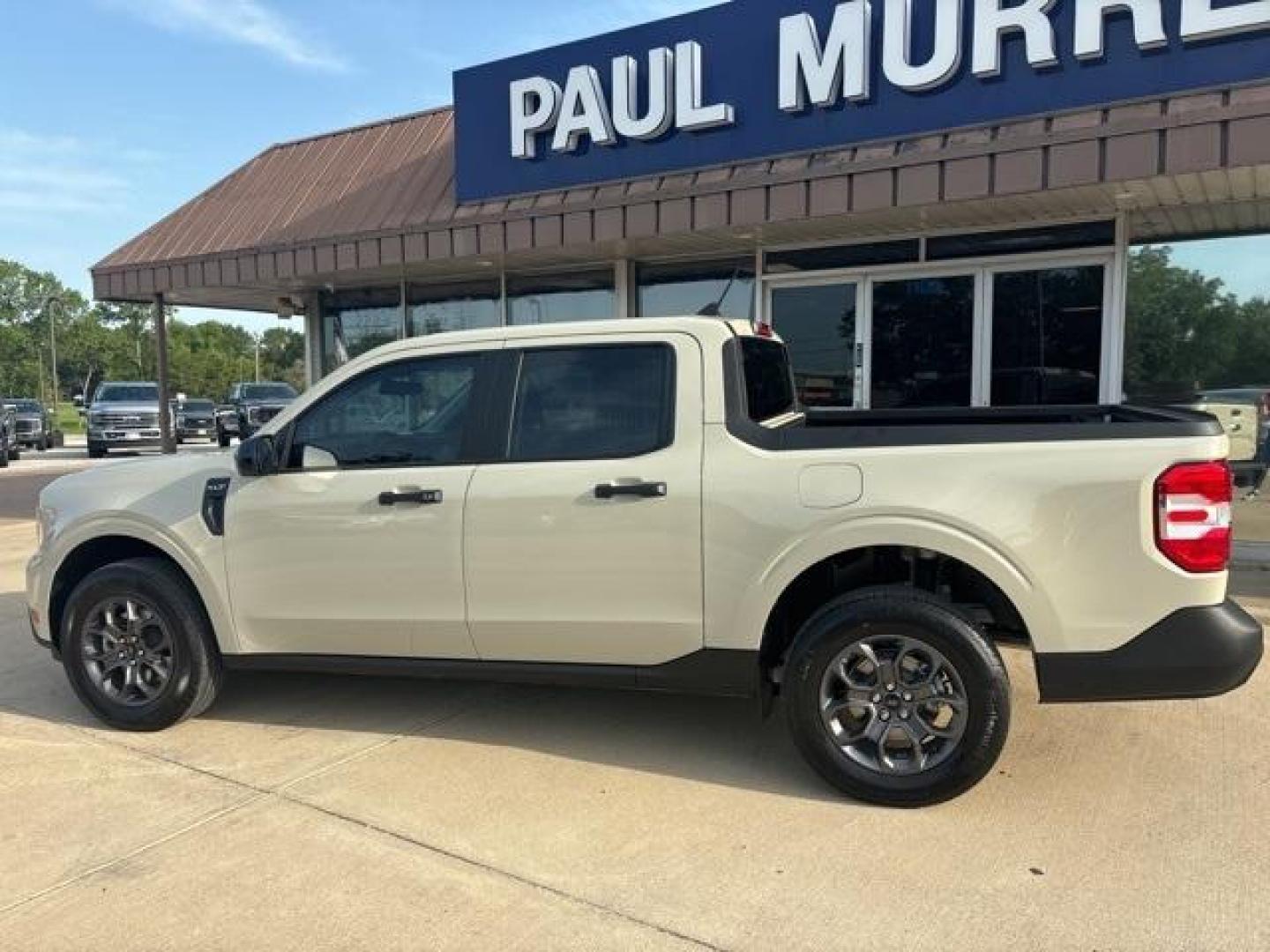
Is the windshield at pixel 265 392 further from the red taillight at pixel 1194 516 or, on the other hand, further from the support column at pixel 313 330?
the red taillight at pixel 1194 516

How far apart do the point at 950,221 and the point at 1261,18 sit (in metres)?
2.60

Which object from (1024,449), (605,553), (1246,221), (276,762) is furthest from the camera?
(1246,221)

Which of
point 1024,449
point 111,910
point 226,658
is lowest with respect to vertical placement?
point 111,910

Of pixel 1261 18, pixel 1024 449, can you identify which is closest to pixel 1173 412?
pixel 1024 449

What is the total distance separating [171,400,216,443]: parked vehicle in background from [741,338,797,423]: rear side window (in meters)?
26.2

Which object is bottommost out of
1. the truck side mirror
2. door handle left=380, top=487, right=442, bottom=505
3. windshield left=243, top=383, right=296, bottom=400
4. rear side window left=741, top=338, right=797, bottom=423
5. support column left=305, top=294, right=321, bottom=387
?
door handle left=380, top=487, right=442, bottom=505

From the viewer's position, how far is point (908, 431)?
3.64 m

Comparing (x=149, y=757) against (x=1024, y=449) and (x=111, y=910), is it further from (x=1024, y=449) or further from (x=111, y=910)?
(x=1024, y=449)

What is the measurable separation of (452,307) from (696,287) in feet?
10.2

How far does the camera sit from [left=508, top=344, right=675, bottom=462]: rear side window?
156 inches

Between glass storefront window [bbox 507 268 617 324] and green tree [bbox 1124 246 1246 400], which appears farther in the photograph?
glass storefront window [bbox 507 268 617 324]

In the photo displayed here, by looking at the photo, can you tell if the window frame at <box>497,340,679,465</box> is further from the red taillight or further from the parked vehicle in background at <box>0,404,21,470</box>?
the parked vehicle in background at <box>0,404,21,470</box>

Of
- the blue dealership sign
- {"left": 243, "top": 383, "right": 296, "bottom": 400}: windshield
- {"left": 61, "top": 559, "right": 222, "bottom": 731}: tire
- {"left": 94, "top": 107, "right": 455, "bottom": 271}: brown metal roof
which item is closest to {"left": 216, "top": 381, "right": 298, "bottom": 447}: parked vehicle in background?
{"left": 243, "top": 383, "right": 296, "bottom": 400}: windshield

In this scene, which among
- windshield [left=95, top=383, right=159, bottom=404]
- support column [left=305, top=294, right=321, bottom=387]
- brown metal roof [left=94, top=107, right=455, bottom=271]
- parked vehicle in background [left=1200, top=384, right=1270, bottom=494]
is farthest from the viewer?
windshield [left=95, top=383, right=159, bottom=404]
